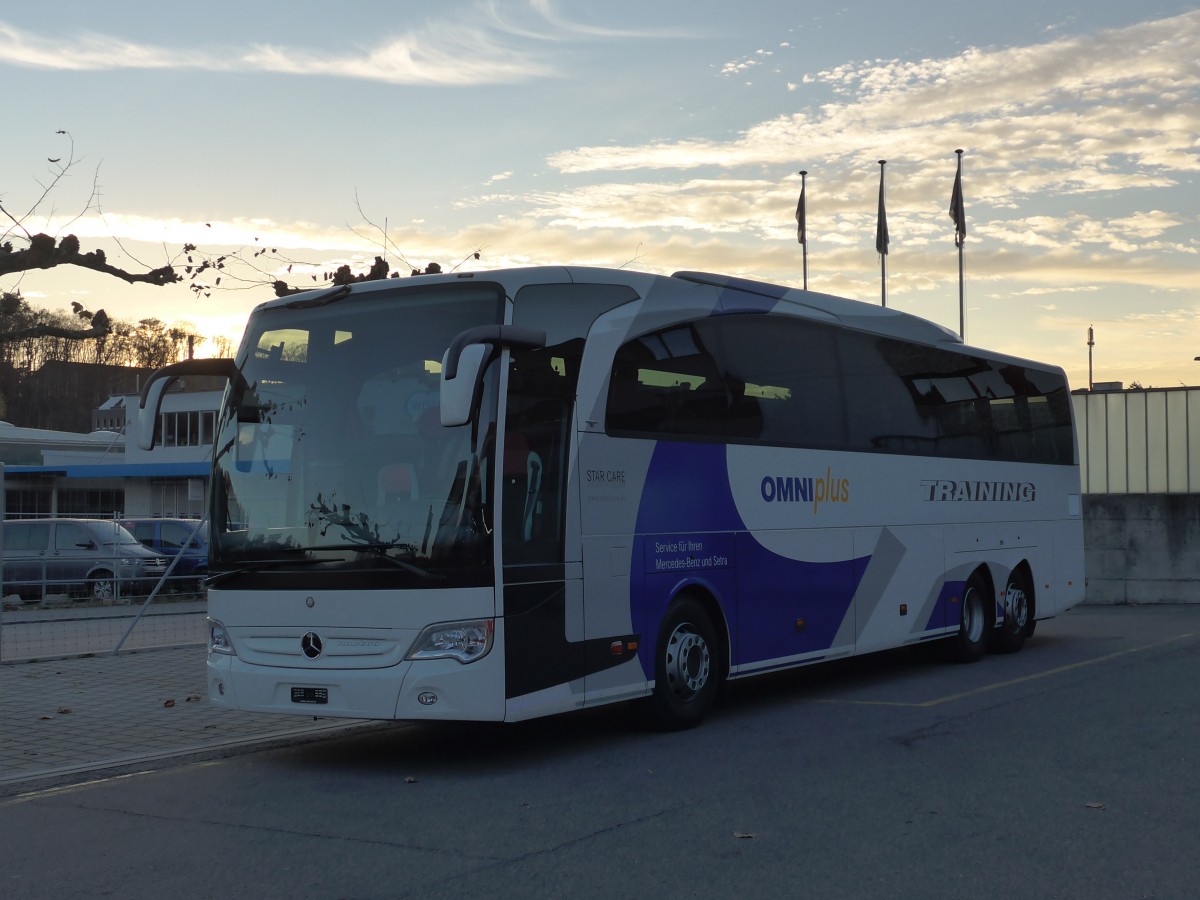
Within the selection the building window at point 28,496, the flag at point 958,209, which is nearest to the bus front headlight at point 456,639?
the flag at point 958,209

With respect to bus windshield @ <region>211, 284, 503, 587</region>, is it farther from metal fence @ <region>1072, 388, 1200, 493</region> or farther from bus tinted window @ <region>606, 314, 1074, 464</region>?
metal fence @ <region>1072, 388, 1200, 493</region>

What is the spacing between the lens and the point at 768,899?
579 cm

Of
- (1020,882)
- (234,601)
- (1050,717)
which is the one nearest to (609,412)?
(234,601)

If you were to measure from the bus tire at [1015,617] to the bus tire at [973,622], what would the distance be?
0.89 feet

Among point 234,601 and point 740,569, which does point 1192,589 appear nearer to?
point 740,569

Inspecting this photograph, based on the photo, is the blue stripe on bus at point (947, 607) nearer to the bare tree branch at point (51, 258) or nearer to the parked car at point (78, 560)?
the bare tree branch at point (51, 258)

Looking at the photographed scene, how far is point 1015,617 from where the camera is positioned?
1666 cm

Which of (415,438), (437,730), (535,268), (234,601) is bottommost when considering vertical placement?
(437,730)

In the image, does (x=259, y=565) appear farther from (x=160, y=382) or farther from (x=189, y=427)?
(x=189, y=427)

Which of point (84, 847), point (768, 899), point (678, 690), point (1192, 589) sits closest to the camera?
point (768, 899)

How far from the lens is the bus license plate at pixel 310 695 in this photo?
9.24m

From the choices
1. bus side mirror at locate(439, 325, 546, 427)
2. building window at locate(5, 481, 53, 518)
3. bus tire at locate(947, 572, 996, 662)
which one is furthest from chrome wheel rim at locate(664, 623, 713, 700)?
building window at locate(5, 481, 53, 518)

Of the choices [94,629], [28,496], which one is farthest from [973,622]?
[28,496]

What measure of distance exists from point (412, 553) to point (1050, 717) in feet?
17.2
